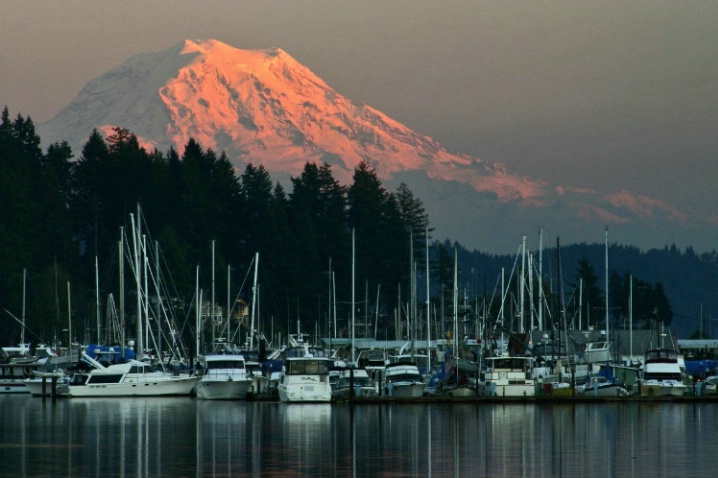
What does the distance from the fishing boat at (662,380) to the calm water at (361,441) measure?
29.3 feet

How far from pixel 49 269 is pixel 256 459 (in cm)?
11354

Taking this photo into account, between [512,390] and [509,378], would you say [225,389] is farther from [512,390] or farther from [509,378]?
[512,390]

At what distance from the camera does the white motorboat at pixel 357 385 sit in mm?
90062

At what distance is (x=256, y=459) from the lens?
1905 inches

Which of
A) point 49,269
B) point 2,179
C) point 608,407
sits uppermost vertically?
point 2,179

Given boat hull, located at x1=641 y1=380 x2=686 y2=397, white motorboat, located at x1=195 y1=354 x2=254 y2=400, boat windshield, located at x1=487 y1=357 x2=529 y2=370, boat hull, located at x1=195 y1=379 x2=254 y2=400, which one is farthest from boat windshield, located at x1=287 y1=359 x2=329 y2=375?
boat hull, located at x1=641 y1=380 x2=686 y2=397

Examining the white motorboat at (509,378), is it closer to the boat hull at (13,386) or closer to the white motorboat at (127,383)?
the white motorboat at (127,383)

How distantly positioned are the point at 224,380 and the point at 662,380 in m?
27.1

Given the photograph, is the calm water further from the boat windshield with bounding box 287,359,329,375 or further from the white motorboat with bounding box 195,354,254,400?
the white motorboat with bounding box 195,354,254,400

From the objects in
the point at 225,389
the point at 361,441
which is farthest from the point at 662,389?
the point at 361,441

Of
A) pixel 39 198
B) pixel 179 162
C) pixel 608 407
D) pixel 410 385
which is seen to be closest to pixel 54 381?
pixel 410 385

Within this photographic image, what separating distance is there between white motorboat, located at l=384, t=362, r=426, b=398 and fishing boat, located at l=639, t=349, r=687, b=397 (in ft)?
44.2

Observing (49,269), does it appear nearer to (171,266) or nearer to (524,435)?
(171,266)

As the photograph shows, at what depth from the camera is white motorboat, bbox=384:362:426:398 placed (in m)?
89.2
